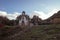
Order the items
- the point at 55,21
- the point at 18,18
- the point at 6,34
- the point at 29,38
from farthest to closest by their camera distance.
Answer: the point at 18,18, the point at 55,21, the point at 6,34, the point at 29,38

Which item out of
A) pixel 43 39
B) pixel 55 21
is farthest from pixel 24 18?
pixel 43 39

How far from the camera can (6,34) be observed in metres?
25.4

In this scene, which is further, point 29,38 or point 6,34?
point 6,34

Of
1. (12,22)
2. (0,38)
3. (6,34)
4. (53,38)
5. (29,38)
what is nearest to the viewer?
(53,38)

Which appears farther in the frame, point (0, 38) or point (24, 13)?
point (24, 13)

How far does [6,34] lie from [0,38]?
1.80 meters

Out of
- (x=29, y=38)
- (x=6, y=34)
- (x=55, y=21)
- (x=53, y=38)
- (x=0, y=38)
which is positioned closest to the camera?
(x=53, y=38)

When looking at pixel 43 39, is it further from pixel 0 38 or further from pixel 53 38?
pixel 0 38

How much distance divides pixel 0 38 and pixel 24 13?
19.3m

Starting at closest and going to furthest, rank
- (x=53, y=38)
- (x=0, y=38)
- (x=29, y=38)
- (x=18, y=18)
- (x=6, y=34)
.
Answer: (x=53, y=38)
(x=29, y=38)
(x=0, y=38)
(x=6, y=34)
(x=18, y=18)

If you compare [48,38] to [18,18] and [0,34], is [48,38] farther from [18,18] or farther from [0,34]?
[18,18]

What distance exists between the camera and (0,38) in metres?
23.8

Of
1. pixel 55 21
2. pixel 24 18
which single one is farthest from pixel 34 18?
pixel 55 21

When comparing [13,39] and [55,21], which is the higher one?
[55,21]
